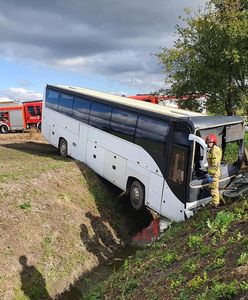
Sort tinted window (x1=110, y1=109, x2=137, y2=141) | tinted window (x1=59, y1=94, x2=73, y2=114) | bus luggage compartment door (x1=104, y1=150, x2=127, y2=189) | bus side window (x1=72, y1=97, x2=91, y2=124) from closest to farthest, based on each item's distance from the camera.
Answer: tinted window (x1=110, y1=109, x2=137, y2=141), bus luggage compartment door (x1=104, y1=150, x2=127, y2=189), bus side window (x1=72, y1=97, x2=91, y2=124), tinted window (x1=59, y1=94, x2=73, y2=114)

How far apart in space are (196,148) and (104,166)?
5369mm

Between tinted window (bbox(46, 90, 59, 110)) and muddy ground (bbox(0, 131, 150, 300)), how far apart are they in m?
2.95

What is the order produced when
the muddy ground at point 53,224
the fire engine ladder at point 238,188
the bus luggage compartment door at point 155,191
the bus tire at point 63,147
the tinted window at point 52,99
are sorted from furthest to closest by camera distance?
the tinted window at point 52,99
the bus tire at point 63,147
the bus luggage compartment door at point 155,191
the fire engine ladder at point 238,188
the muddy ground at point 53,224

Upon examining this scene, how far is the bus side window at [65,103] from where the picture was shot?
58.0 ft

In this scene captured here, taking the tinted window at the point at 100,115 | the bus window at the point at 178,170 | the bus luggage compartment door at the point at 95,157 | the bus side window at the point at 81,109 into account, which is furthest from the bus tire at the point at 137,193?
the bus side window at the point at 81,109

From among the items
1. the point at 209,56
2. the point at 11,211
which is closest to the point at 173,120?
the point at 11,211

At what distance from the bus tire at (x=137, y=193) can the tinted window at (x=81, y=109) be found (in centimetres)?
409

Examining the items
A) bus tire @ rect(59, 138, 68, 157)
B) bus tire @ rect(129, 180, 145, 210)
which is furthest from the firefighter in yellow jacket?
bus tire @ rect(59, 138, 68, 157)

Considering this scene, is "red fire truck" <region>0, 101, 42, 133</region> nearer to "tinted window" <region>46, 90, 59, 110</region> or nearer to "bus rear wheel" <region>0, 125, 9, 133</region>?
"bus rear wheel" <region>0, 125, 9, 133</region>

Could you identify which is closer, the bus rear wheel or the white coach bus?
the white coach bus

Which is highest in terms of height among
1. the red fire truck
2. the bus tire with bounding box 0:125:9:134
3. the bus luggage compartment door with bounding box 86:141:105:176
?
the bus luggage compartment door with bounding box 86:141:105:176

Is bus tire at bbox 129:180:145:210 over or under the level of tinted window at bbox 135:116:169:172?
under

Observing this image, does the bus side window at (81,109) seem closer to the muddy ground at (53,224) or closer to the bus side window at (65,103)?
the bus side window at (65,103)

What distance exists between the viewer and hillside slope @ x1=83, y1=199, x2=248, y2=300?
6383 mm
